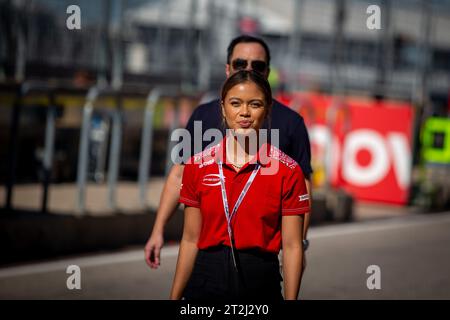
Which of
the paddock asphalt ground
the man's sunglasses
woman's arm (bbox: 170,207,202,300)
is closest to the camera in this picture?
woman's arm (bbox: 170,207,202,300)

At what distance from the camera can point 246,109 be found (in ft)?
13.4

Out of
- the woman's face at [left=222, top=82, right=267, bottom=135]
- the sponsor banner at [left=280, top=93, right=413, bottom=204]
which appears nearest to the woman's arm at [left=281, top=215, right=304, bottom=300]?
the woman's face at [left=222, top=82, right=267, bottom=135]

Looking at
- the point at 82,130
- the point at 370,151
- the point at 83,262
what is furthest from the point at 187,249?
the point at 370,151

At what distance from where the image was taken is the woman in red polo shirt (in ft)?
13.6

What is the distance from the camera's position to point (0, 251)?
35.1 feet

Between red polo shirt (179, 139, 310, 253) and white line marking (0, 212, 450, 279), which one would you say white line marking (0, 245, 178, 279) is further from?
red polo shirt (179, 139, 310, 253)

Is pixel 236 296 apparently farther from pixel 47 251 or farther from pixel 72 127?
pixel 72 127

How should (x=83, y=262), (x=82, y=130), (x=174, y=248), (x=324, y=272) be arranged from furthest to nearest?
(x=174, y=248) → (x=82, y=130) → (x=324, y=272) → (x=83, y=262)

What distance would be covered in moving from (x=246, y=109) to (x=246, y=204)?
1.24 ft

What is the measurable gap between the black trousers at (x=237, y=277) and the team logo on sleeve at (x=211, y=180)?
26 centimetres

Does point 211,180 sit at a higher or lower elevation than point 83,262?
higher

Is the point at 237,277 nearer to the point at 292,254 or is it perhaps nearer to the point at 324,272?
the point at 292,254

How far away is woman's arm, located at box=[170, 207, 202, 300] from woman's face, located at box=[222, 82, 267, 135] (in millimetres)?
431

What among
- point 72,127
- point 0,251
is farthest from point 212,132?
point 72,127
